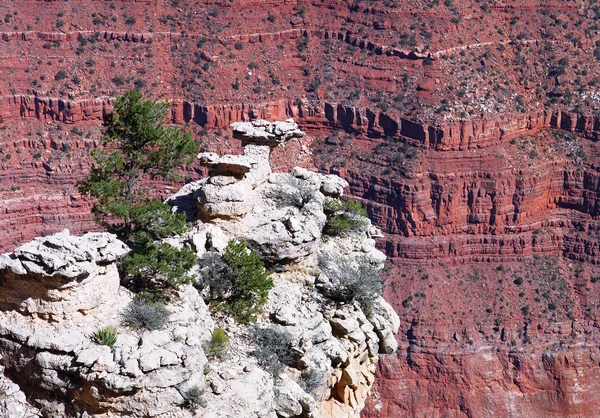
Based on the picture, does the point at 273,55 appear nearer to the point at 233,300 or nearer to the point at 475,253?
the point at 475,253

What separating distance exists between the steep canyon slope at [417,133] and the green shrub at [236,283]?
195ft

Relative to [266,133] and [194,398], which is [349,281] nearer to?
[266,133]

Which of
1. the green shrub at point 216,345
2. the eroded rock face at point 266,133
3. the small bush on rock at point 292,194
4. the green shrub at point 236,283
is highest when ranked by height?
the eroded rock face at point 266,133

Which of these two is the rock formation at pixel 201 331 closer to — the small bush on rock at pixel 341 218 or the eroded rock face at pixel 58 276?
the eroded rock face at pixel 58 276

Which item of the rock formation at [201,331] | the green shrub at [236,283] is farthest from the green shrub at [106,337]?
the green shrub at [236,283]

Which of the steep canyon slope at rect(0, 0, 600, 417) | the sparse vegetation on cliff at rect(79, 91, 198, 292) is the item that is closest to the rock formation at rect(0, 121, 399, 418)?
the sparse vegetation on cliff at rect(79, 91, 198, 292)

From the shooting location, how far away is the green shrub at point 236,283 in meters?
29.2

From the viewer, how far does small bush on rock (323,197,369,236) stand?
116ft

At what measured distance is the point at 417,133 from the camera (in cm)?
9394

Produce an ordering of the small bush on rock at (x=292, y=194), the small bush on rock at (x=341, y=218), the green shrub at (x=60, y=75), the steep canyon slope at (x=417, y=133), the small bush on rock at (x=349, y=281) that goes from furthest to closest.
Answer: the green shrub at (x=60, y=75)
the steep canyon slope at (x=417, y=133)
the small bush on rock at (x=341, y=218)
the small bush on rock at (x=292, y=194)
the small bush on rock at (x=349, y=281)

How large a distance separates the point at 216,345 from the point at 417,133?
69139 mm

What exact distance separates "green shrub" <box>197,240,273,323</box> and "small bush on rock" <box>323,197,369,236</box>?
19.6 feet

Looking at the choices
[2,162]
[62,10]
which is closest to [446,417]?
[2,162]

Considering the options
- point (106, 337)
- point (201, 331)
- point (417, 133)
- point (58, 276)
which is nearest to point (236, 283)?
point (201, 331)
